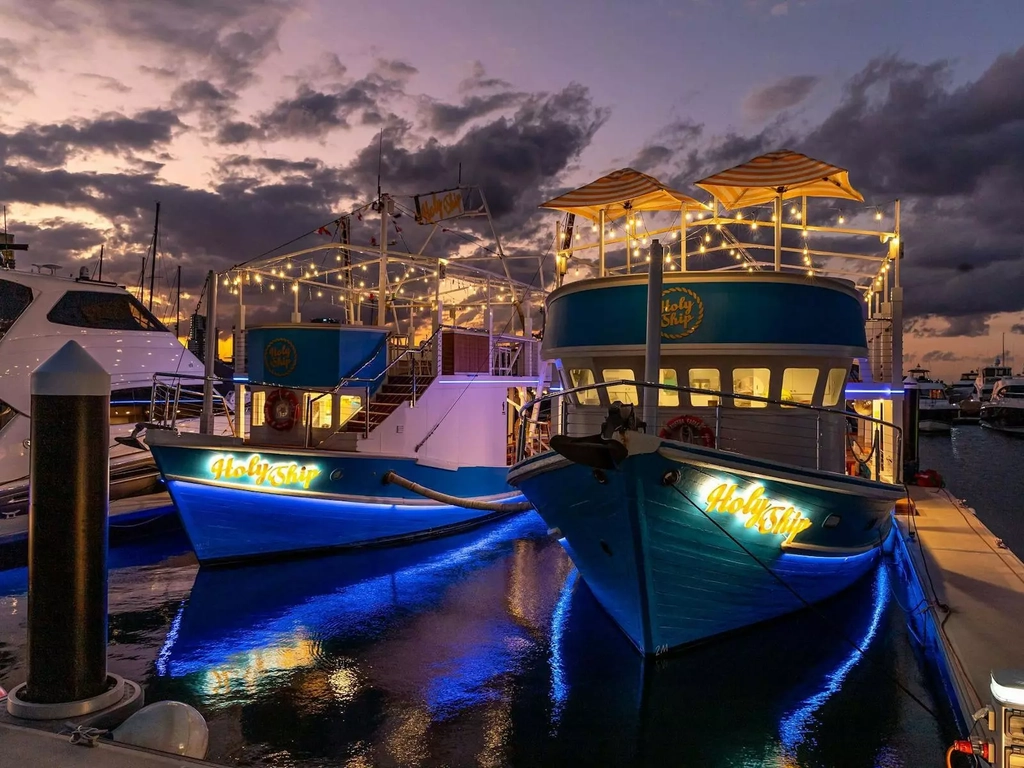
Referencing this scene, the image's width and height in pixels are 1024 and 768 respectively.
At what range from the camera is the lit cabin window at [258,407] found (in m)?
16.5

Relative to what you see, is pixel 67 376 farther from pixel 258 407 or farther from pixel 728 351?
pixel 258 407

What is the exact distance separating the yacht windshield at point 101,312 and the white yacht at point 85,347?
2 centimetres

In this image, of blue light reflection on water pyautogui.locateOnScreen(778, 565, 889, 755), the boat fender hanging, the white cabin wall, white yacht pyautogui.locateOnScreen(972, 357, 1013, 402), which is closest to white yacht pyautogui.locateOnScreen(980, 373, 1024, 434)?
white yacht pyautogui.locateOnScreen(972, 357, 1013, 402)

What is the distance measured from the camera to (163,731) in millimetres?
4758

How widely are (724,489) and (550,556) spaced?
7.92 meters

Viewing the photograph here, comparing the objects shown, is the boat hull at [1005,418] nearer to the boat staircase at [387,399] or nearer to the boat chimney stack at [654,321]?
the boat staircase at [387,399]

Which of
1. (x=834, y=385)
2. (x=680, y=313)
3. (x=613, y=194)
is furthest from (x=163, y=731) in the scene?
(x=613, y=194)

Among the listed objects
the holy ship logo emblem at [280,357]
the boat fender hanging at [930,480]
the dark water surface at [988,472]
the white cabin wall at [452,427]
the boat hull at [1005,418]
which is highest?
the holy ship logo emblem at [280,357]

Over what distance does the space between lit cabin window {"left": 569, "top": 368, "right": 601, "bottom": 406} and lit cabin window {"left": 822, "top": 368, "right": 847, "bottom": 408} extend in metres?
3.20

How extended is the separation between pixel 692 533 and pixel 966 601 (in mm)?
3830

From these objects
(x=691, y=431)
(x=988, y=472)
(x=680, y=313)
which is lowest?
(x=988, y=472)

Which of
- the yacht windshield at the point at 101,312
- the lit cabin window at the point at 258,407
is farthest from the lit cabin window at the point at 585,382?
the yacht windshield at the point at 101,312

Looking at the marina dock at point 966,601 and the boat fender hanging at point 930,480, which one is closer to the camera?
the marina dock at point 966,601

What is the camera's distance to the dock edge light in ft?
14.6
